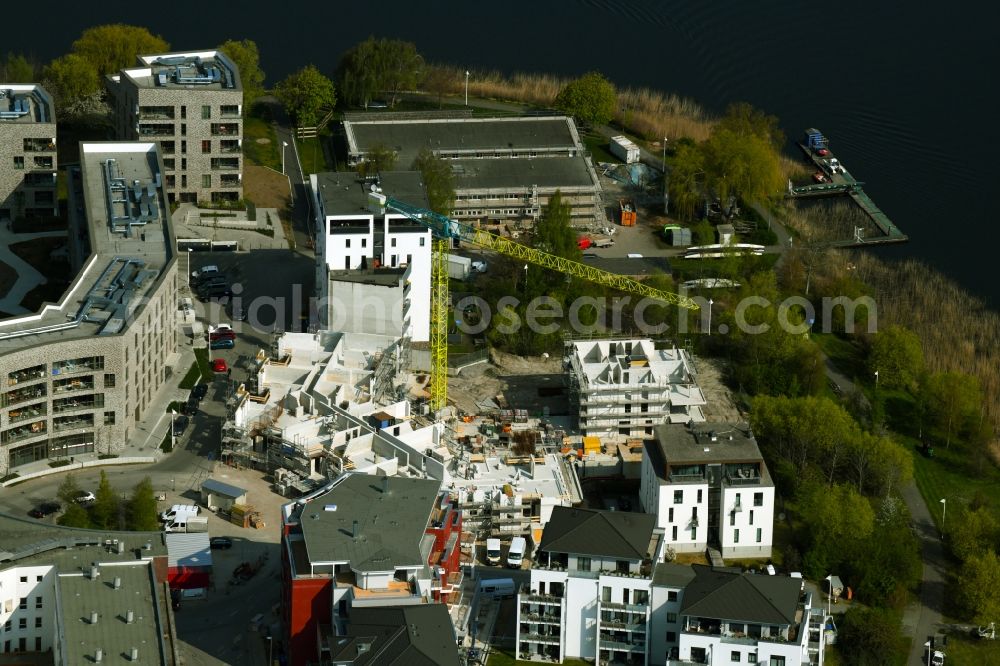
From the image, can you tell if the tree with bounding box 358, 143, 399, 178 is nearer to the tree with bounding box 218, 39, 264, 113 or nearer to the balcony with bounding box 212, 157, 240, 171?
the balcony with bounding box 212, 157, 240, 171

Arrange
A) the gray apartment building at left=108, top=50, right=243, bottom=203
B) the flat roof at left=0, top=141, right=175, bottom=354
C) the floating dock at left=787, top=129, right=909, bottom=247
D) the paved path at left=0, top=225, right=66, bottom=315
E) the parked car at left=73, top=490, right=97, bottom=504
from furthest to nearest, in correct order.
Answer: the floating dock at left=787, top=129, right=909, bottom=247 < the gray apartment building at left=108, top=50, right=243, bottom=203 < the paved path at left=0, top=225, right=66, bottom=315 < the flat roof at left=0, top=141, right=175, bottom=354 < the parked car at left=73, top=490, right=97, bottom=504

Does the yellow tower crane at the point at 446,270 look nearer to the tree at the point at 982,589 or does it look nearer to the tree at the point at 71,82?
the tree at the point at 982,589

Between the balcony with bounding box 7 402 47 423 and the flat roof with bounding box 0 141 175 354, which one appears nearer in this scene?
the balcony with bounding box 7 402 47 423

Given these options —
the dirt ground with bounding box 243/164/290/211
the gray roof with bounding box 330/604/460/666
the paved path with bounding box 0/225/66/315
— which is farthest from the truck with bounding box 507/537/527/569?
the dirt ground with bounding box 243/164/290/211

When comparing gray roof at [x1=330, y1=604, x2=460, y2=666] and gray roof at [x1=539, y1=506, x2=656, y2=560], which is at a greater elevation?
gray roof at [x1=539, y1=506, x2=656, y2=560]

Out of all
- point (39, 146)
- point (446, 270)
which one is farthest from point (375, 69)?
point (446, 270)

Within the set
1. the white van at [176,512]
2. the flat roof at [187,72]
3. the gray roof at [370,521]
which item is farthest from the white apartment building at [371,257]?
the gray roof at [370,521]

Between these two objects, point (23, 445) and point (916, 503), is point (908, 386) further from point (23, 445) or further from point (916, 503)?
point (23, 445)

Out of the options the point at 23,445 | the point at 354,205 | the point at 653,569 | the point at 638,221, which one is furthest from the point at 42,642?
the point at 638,221
